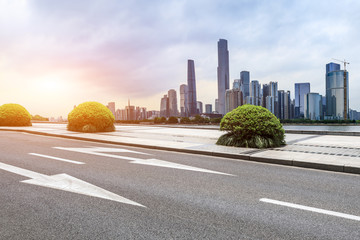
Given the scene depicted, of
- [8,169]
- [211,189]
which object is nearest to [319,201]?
[211,189]

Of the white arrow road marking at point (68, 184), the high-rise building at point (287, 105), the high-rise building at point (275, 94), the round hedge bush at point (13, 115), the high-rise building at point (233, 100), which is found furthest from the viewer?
the high-rise building at point (287, 105)

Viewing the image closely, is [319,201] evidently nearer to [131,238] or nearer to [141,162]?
[131,238]

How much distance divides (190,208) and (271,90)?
475 ft

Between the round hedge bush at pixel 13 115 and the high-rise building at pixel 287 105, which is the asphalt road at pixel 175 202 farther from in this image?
the high-rise building at pixel 287 105

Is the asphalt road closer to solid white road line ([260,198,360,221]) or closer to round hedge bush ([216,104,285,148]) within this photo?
solid white road line ([260,198,360,221])

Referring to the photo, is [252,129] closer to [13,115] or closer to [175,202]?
[175,202]

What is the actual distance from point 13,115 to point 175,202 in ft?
95.1

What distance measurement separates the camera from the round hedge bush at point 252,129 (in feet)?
34.4

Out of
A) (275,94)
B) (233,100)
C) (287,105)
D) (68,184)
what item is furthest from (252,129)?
(287,105)

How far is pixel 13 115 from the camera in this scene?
2688 cm

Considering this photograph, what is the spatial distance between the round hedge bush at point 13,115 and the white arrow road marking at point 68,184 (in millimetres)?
24440

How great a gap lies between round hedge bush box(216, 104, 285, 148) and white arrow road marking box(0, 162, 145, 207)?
6.99 metres

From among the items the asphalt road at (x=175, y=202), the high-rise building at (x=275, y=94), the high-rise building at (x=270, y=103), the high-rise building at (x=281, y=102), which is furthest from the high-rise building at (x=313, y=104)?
the asphalt road at (x=175, y=202)

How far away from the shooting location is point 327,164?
6.91 meters
